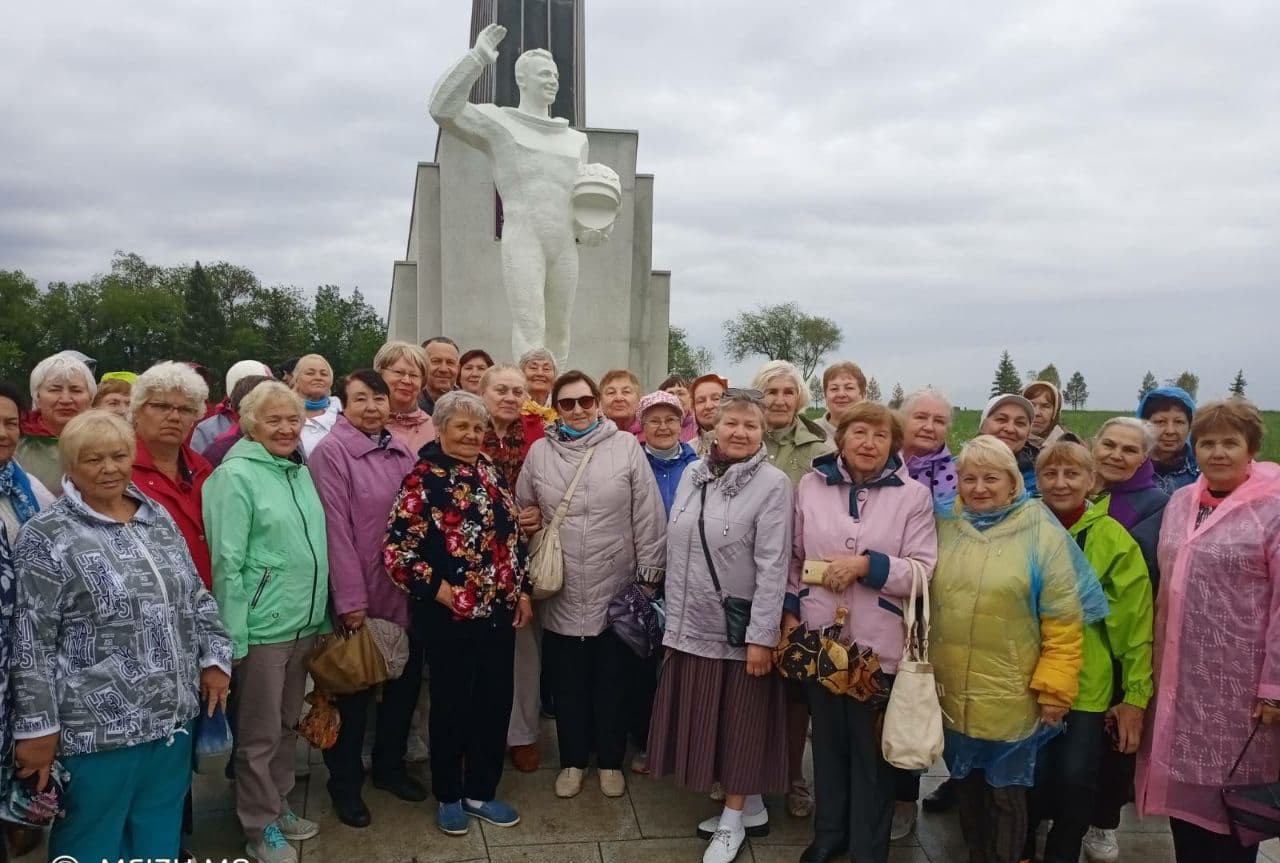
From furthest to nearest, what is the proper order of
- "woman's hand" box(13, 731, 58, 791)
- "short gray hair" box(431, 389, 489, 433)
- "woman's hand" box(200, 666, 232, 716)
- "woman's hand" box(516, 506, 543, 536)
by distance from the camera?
"woman's hand" box(516, 506, 543, 536), "short gray hair" box(431, 389, 489, 433), "woman's hand" box(200, 666, 232, 716), "woman's hand" box(13, 731, 58, 791)

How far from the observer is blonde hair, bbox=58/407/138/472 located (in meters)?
2.27

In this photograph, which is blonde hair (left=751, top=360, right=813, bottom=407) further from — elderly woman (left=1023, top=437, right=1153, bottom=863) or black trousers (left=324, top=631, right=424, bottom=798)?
black trousers (left=324, top=631, right=424, bottom=798)

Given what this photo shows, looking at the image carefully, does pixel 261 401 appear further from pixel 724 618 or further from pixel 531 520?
pixel 724 618

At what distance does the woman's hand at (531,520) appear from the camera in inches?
134

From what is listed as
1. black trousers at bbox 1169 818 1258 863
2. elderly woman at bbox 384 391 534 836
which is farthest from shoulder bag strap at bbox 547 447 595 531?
black trousers at bbox 1169 818 1258 863

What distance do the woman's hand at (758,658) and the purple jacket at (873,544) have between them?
0.60 feet

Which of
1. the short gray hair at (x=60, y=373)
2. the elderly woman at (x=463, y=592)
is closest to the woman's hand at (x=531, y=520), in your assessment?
the elderly woman at (x=463, y=592)

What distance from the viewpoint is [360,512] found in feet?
10.3

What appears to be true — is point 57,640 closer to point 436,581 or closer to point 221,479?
point 221,479

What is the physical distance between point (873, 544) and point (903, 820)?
1.35 meters

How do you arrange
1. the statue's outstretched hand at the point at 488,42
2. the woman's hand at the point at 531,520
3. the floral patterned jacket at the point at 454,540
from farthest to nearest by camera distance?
the statue's outstretched hand at the point at 488,42 < the woman's hand at the point at 531,520 < the floral patterned jacket at the point at 454,540

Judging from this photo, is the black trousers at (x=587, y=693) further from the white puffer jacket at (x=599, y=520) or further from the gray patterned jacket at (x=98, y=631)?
the gray patterned jacket at (x=98, y=631)

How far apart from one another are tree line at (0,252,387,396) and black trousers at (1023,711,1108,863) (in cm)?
4428

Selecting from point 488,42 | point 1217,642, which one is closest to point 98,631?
point 1217,642
